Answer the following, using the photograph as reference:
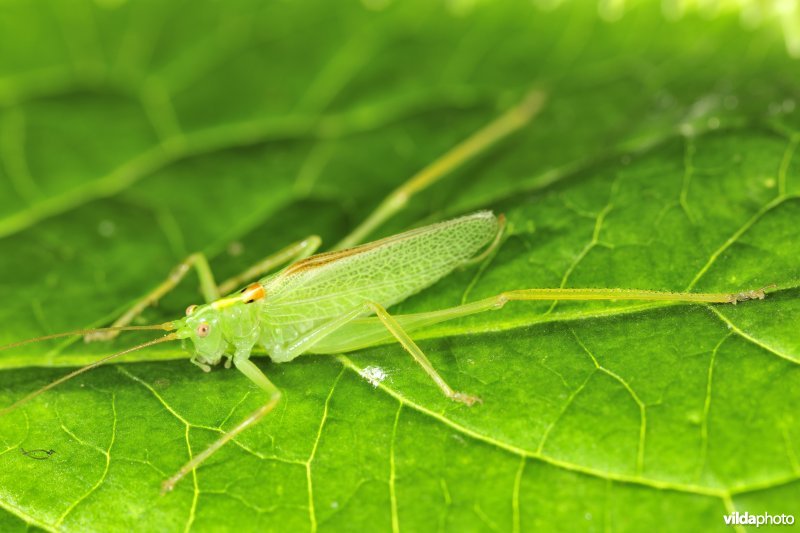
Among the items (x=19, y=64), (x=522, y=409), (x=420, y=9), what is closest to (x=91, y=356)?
(x=522, y=409)

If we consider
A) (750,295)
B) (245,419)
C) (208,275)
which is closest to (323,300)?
(208,275)

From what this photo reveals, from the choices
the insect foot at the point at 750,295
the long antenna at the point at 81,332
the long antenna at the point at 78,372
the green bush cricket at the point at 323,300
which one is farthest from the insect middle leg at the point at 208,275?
the insect foot at the point at 750,295

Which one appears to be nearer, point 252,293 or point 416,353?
point 416,353

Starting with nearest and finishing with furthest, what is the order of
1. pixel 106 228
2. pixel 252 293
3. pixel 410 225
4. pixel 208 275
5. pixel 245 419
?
pixel 245 419 → pixel 252 293 → pixel 208 275 → pixel 410 225 → pixel 106 228

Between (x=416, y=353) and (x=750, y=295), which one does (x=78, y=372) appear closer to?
(x=416, y=353)

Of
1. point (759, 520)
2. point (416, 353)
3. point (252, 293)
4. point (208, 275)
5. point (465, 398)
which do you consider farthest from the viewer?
point (208, 275)

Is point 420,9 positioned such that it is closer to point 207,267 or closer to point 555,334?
point 207,267

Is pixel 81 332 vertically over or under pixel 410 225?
over

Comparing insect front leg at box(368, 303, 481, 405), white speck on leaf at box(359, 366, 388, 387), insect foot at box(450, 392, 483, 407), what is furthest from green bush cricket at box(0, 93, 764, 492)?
insect foot at box(450, 392, 483, 407)
